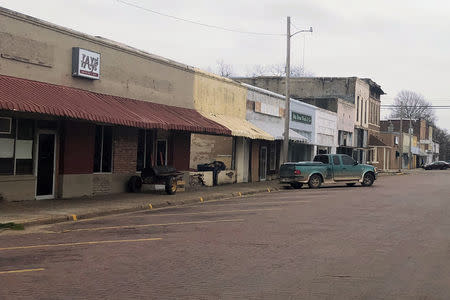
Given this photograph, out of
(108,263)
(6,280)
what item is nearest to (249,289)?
(108,263)

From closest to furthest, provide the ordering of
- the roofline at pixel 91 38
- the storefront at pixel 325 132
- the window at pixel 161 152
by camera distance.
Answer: the roofline at pixel 91 38, the window at pixel 161 152, the storefront at pixel 325 132

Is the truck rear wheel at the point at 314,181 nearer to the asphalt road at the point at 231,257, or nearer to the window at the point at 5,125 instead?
the asphalt road at the point at 231,257

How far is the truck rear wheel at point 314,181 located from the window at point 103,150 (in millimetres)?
12083

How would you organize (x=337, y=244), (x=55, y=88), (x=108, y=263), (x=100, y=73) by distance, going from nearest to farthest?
(x=108, y=263)
(x=337, y=244)
(x=55, y=88)
(x=100, y=73)

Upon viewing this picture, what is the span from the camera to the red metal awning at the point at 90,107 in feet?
48.1

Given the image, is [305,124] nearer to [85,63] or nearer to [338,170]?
[338,170]

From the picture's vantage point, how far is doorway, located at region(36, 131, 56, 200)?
17328mm

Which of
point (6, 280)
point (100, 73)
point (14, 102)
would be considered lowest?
point (6, 280)

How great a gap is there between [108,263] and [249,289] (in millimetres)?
2609

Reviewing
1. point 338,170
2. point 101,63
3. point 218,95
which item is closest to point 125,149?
point 101,63

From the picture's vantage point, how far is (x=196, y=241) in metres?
10.8

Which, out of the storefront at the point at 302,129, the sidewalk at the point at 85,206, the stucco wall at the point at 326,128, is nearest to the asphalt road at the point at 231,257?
the sidewalk at the point at 85,206

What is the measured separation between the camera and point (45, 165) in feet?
57.7

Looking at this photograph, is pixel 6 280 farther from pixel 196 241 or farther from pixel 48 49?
pixel 48 49
